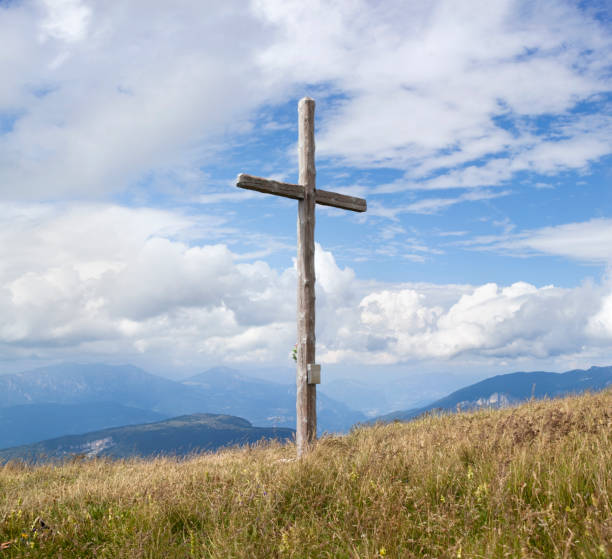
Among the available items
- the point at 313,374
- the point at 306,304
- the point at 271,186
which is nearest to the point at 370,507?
the point at 313,374

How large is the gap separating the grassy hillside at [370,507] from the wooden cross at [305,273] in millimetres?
2942

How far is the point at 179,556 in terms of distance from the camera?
4.52 metres

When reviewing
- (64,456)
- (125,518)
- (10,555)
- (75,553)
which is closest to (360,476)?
(125,518)

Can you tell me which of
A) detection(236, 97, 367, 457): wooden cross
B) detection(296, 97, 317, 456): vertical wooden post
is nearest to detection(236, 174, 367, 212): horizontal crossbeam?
detection(236, 97, 367, 457): wooden cross

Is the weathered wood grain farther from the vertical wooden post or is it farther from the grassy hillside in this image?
the grassy hillside

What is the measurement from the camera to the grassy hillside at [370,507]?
13.1 ft

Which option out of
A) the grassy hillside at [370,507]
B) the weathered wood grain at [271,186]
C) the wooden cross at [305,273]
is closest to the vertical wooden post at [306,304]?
the wooden cross at [305,273]

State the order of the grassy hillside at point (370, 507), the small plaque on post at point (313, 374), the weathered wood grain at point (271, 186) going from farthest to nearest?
the small plaque on post at point (313, 374) < the weathered wood grain at point (271, 186) < the grassy hillside at point (370, 507)

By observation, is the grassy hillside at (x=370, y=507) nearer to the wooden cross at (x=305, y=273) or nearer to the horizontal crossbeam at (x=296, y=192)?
the wooden cross at (x=305, y=273)

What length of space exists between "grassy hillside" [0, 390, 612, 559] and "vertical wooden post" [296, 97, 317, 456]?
2.91 metres

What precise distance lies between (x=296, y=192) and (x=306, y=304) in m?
2.36

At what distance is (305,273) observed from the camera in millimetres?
10172

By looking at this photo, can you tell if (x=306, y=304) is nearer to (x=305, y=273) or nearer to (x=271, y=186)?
(x=305, y=273)

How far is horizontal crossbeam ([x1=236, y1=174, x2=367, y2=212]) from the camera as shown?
9836mm
